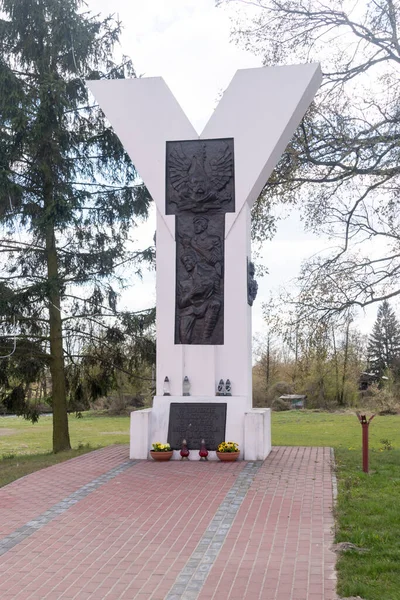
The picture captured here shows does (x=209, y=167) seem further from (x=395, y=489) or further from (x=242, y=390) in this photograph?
(x=395, y=489)

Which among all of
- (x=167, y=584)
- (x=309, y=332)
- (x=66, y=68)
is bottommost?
(x=167, y=584)

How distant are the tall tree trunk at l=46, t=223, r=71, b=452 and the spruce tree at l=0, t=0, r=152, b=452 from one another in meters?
0.02

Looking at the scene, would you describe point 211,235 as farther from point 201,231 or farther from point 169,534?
point 169,534

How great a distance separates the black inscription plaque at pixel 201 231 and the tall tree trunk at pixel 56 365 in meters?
3.93

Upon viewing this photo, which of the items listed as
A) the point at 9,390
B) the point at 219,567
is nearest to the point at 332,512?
the point at 219,567

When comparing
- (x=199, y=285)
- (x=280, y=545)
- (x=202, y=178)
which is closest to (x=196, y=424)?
(x=199, y=285)

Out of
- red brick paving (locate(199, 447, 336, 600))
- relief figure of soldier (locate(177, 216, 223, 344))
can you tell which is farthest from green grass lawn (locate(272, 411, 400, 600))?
relief figure of soldier (locate(177, 216, 223, 344))

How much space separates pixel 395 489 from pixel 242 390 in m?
3.57

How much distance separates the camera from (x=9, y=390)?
631 inches

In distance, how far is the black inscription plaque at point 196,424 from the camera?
11680mm

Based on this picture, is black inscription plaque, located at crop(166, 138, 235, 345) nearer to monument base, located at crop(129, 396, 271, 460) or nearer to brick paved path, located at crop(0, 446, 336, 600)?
monument base, located at crop(129, 396, 271, 460)

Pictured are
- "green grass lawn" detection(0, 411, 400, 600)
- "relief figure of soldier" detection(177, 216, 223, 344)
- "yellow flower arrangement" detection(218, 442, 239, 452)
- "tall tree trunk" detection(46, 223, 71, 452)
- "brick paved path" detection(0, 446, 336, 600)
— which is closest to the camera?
"brick paved path" detection(0, 446, 336, 600)

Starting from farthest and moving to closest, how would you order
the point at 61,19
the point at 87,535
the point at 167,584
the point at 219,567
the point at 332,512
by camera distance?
the point at 61,19 → the point at 332,512 → the point at 87,535 → the point at 219,567 → the point at 167,584

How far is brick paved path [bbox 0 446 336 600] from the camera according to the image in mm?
5566
